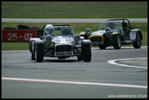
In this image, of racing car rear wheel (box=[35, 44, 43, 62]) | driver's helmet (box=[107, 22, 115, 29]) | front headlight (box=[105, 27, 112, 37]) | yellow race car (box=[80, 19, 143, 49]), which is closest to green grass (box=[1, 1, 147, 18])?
yellow race car (box=[80, 19, 143, 49])

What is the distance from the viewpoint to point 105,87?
36.0 ft

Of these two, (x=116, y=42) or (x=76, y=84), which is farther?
(x=116, y=42)

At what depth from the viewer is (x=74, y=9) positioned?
245 ft

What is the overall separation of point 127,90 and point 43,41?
34.8 feet

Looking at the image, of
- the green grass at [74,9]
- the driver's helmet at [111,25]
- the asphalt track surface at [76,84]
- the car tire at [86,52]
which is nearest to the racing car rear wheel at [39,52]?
the car tire at [86,52]

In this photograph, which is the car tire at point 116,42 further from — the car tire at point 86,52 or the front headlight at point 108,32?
the car tire at point 86,52

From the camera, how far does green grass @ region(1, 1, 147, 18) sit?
68.2 m

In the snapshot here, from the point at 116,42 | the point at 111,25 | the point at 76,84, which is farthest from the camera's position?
the point at 111,25

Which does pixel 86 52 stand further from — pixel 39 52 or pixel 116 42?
pixel 116 42

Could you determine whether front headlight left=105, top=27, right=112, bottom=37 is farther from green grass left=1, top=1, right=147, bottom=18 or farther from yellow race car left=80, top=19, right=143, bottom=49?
green grass left=1, top=1, right=147, bottom=18

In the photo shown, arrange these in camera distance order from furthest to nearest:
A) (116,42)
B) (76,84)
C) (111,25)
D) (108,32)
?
(111,25) < (108,32) < (116,42) < (76,84)

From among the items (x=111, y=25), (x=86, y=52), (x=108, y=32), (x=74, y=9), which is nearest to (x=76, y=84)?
(x=86, y=52)

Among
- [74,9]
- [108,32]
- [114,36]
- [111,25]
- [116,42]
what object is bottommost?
[74,9]

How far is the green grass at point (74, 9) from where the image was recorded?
6817 centimetres
